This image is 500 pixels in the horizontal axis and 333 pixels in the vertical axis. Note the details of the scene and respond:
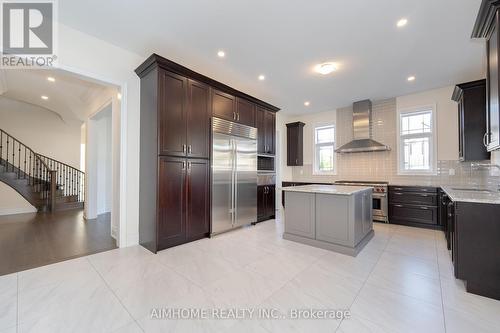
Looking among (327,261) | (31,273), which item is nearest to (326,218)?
(327,261)

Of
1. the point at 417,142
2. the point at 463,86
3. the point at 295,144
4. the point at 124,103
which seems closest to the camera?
the point at 124,103

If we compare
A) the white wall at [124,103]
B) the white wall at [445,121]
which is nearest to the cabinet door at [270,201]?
the white wall at [124,103]

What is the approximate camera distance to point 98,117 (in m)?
4.64

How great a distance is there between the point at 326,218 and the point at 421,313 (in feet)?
4.83

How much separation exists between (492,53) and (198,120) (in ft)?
11.5

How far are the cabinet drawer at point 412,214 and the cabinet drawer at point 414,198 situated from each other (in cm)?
8

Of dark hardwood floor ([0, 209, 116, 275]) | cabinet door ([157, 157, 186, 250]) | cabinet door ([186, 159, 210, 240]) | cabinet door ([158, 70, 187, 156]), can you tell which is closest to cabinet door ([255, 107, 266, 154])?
cabinet door ([186, 159, 210, 240])

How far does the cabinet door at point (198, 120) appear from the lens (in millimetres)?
3281

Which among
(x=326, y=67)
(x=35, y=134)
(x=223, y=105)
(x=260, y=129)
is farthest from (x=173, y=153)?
(x=35, y=134)

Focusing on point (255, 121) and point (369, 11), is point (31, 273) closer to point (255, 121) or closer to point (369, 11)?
point (255, 121)

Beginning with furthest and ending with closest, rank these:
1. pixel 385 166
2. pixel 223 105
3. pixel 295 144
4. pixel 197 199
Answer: pixel 295 144, pixel 385 166, pixel 223 105, pixel 197 199

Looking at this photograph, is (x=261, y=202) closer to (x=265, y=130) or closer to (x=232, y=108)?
(x=265, y=130)

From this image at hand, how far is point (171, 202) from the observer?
3.02m

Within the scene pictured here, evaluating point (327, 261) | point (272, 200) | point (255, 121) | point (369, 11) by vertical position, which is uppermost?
point (369, 11)
